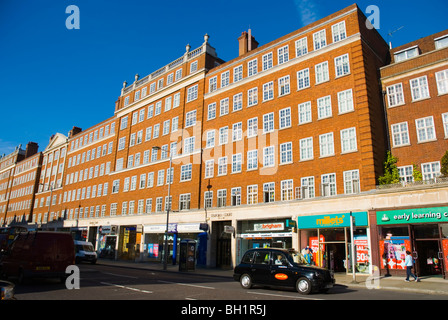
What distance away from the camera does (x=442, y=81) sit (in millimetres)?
22719

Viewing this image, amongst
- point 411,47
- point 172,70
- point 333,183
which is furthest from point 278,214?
point 172,70

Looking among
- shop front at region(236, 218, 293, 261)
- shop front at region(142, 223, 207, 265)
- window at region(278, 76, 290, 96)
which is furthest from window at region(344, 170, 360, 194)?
shop front at region(142, 223, 207, 265)

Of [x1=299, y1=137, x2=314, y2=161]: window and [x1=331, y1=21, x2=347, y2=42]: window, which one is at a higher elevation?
[x1=331, y1=21, x2=347, y2=42]: window

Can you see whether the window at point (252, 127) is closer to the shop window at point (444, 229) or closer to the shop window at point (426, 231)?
the shop window at point (426, 231)

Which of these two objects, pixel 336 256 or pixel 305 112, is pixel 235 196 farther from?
pixel 336 256

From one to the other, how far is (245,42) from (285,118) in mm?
11757

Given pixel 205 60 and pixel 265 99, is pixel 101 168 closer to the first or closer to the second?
pixel 205 60

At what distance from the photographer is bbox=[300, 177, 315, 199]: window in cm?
2522

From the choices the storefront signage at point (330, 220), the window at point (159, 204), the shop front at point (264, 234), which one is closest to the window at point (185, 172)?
the window at point (159, 204)

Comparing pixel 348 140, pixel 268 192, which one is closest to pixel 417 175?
pixel 348 140

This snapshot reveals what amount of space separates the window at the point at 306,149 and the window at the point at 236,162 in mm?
6276

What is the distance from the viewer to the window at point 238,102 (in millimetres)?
32406

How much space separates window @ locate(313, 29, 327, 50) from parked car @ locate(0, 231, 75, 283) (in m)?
23.3

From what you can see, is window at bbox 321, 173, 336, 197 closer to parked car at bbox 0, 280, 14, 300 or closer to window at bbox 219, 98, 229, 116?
window at bbox 219, 98, 229, 116
